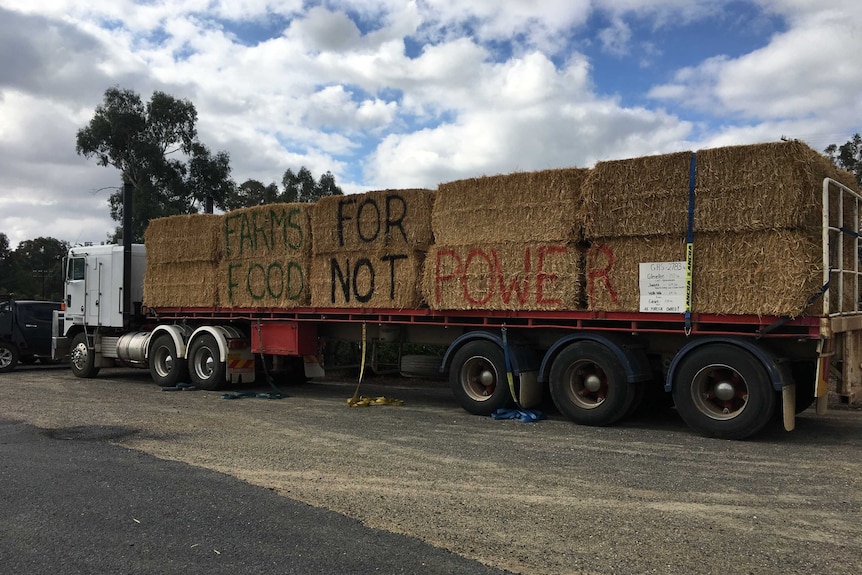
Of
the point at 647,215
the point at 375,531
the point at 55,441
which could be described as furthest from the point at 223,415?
the point at 647,215

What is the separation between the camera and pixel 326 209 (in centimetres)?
1109

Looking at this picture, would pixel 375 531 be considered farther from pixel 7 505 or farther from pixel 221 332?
pixel 221 332

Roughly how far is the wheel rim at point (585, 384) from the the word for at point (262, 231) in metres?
5.41

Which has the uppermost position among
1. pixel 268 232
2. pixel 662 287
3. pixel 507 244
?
pixel 268 232

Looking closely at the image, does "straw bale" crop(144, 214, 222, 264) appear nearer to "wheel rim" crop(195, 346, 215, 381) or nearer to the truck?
the truck

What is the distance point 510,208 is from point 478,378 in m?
2.55

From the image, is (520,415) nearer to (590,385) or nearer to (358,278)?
(590,385)

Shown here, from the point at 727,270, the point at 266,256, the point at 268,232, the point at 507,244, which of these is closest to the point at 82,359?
the point at 266,256

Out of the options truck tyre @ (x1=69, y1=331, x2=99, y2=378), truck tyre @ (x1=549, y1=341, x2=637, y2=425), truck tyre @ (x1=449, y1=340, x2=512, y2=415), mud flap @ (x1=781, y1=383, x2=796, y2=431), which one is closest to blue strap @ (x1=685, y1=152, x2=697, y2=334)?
truck tyre @ (x1=549, y1=341, x2=637, y2=425)

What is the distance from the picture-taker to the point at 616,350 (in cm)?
820

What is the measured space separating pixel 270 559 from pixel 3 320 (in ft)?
54.3

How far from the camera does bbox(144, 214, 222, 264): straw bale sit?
513 inches

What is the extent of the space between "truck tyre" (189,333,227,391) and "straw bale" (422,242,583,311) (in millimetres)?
5169

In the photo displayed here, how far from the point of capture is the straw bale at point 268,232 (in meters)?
11.5
